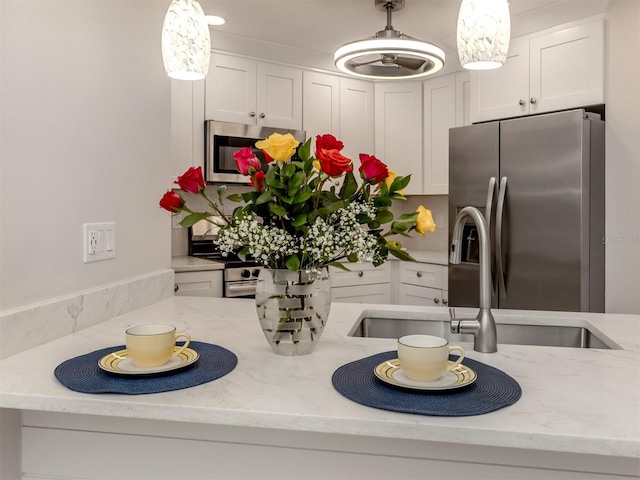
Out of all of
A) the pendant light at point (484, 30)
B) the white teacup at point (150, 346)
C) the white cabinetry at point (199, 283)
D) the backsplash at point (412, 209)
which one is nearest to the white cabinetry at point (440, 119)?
the backsplash at point (412, 209)

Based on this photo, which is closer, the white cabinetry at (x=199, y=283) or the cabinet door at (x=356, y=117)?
the white cabinetry at (x=199, y=283)

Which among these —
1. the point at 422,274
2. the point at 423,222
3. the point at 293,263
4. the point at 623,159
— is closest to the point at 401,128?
the point at 422,274

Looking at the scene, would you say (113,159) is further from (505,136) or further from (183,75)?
(505,136)

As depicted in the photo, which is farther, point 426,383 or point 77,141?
point 77,141

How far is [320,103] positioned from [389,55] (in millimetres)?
1754

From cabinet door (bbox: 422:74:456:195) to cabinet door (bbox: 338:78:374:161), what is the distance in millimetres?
464

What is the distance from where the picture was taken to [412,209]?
469 cm

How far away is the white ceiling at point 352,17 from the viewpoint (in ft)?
9.29

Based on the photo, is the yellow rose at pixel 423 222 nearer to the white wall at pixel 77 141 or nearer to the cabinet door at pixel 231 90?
the white wall at pixel 77 141

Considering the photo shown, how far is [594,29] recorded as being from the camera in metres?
2.88

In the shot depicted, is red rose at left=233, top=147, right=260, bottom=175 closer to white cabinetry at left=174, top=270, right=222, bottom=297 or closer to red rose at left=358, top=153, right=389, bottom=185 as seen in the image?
red rose at left=358, top=153, right=389, bottom=185

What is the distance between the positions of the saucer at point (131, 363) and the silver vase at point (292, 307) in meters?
0.19

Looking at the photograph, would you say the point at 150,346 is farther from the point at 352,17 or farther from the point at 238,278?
the point at 352,17

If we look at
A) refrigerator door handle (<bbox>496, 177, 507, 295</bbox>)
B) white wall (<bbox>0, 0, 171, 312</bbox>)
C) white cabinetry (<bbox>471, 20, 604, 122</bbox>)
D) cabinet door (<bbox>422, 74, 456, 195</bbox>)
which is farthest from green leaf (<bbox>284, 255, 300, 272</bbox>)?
cabinet door (<bbox>422, 74, 456, 195</bbox>)
